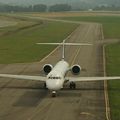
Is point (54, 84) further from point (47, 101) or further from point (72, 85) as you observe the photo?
point (72, 85)

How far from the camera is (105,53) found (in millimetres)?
76125

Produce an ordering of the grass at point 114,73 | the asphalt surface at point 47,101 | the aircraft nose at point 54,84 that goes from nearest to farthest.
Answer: the asphalt surface at point 47,101 → the grass at point 114,73 → the aircraft nose at point 54,84

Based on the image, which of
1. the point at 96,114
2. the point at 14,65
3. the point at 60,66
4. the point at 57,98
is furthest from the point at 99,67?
the point at 96,114

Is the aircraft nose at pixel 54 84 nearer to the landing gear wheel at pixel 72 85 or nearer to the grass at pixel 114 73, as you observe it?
the landing gear wheel at pixel 72 85

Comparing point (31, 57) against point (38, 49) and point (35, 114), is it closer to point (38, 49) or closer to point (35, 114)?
point (38, 49)

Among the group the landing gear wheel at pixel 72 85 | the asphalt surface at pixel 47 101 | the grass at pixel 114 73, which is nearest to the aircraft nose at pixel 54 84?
the asphalt surface at pixel 47 101

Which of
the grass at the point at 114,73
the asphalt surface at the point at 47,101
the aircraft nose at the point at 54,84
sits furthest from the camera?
the aircraft nose at the point at 54,84

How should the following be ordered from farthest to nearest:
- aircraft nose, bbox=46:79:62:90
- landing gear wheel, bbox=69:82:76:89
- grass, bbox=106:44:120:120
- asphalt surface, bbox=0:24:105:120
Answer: landing gear wheel, bbox=69:82:76:89 → aircraft nose, bbox=46:79:62:90 → grass, bbox=106:44:120:120 → asphalt surface, bbox=0:24:105:120

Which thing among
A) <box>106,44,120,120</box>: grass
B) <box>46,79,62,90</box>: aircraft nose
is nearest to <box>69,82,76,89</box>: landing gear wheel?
<box>106,44,120,120</box>: grass

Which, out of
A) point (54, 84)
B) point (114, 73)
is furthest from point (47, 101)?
point (114, 73)

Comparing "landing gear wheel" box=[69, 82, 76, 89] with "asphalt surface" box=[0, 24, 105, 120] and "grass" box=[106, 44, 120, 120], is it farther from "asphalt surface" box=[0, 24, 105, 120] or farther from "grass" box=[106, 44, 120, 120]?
"grass" box=[106, 44, 120, 120]

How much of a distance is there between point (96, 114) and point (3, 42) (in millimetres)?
64728

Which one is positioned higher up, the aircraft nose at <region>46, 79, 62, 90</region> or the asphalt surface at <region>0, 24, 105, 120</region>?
the aircraft nose at <region>46, 79, 62, 90</region>

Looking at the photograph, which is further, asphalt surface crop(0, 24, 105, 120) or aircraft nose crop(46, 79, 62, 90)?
aircraft nose crop(46, 79, 62, 90)
